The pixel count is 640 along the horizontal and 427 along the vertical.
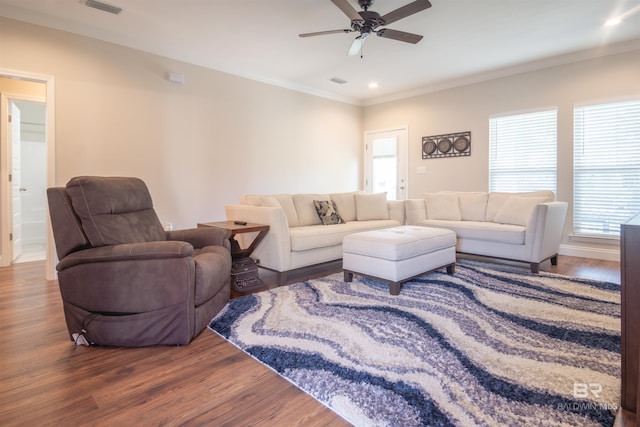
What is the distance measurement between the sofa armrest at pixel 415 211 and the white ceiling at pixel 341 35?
198 centimetres

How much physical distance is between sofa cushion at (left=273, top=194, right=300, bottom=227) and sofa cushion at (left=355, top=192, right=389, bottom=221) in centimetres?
106

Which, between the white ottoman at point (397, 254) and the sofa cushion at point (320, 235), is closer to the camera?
the white ottoman at point (397, 254)

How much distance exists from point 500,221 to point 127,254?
13.2 ft

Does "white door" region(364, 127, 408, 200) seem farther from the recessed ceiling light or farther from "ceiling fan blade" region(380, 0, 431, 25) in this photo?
"ceiling fan blade" region(380, 0, 431, 25)

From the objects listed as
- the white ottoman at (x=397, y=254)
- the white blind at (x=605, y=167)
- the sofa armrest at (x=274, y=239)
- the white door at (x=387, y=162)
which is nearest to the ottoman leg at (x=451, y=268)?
the white ottoman at (x=397, y=254)

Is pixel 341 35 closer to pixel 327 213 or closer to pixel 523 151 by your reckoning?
pixel 327 213

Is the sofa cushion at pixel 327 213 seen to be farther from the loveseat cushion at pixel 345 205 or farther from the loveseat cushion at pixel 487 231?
the loveseat cushion at pixel 487 231

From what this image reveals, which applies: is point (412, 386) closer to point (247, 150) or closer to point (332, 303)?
point (332, 303)

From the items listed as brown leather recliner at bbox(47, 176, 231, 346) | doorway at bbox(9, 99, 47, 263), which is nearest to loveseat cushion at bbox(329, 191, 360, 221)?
brown leather recliner at bbox(47, 176, 231, 346)

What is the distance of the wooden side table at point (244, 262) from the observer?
3002mm

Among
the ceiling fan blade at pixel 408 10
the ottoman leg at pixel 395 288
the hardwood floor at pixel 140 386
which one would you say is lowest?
the hardwood floor at pixel 140 386

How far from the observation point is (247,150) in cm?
500

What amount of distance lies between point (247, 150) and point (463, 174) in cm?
353

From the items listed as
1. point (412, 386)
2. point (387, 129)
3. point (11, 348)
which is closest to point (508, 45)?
point (387, 129)
